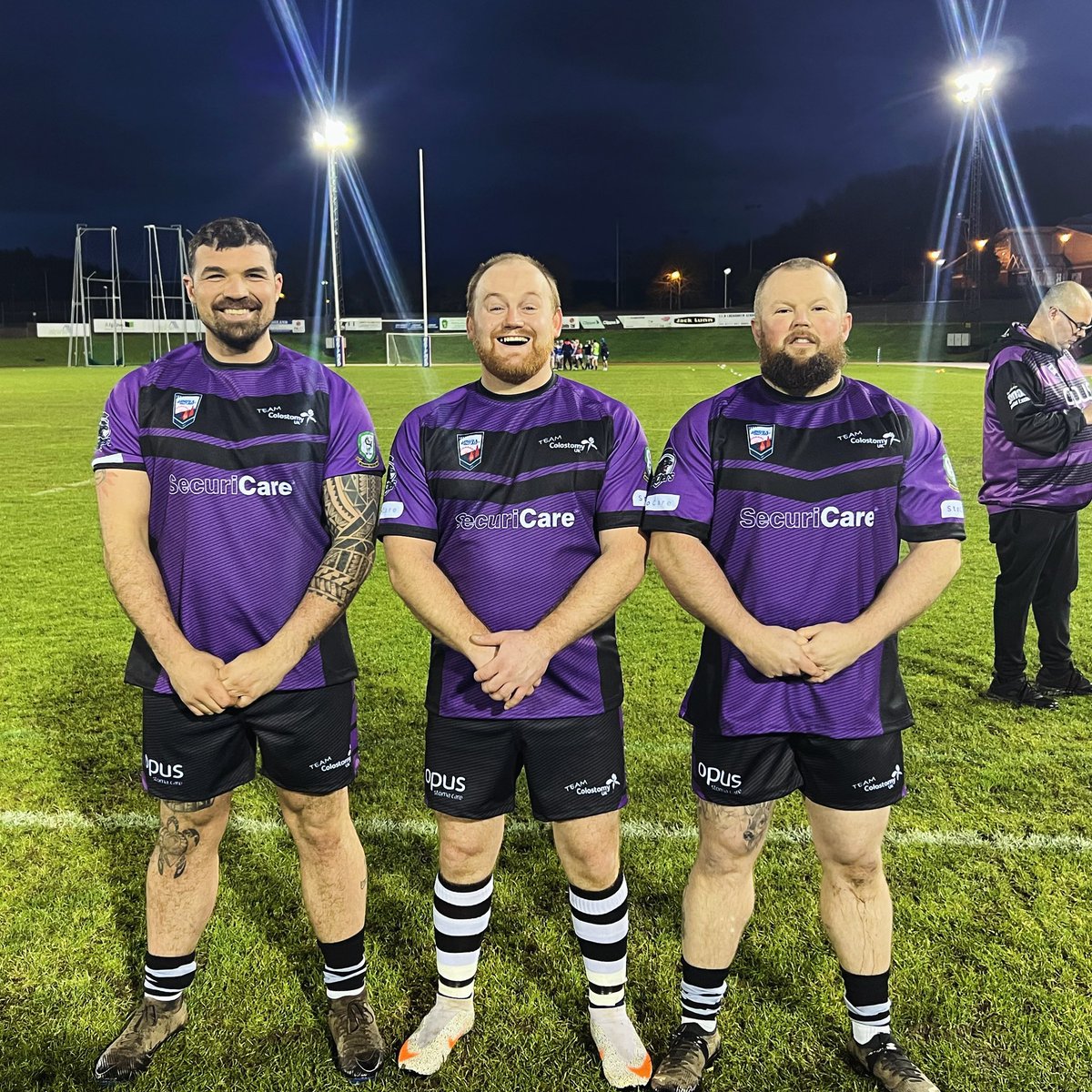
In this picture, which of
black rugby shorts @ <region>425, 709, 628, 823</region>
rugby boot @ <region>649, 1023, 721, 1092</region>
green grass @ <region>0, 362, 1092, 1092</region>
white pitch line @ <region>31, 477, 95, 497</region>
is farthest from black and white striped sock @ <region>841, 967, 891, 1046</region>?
white pitch line @ <region>31, 477, 95, 497</region>

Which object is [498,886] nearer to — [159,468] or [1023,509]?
[159,468]

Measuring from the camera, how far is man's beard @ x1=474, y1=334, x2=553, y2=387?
238 centimetres

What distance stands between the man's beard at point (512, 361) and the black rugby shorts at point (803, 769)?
1.08 metres

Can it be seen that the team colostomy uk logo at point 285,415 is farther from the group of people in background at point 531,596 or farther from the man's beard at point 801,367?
the man's beard at point 801,367

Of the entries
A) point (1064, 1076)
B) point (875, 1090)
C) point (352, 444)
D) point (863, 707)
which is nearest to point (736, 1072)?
point (875, 1090)

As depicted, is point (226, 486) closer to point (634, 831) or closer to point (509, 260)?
point (509, 260)

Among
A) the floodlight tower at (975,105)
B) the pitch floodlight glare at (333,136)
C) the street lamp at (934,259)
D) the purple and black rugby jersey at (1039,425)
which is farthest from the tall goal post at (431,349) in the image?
the street lamp at (934,259)

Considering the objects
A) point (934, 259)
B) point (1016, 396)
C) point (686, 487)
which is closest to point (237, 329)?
point (686, 487)

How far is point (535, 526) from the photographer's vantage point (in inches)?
94.3

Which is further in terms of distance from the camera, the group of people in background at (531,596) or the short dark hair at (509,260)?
the short dark hair at (509,260)

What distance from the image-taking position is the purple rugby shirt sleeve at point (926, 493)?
2.32m

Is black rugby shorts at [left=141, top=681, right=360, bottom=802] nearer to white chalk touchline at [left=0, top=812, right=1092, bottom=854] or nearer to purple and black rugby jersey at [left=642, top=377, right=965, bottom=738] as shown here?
purple and black rugby jersey at [left=642, top=377, right=965, bottom=738]

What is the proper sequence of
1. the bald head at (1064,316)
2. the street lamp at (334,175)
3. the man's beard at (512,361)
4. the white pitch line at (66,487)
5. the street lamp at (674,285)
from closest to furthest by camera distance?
the man's beard at (512,361)
the bald head at (1064,316)
the white pitch line at (66,487)
the street lamp at (334,175)
the street lamp at (674,285)

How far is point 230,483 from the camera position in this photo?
2418 millimetres
